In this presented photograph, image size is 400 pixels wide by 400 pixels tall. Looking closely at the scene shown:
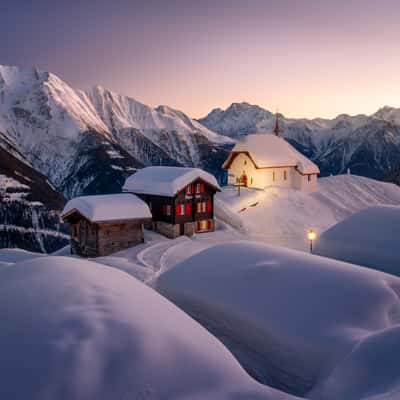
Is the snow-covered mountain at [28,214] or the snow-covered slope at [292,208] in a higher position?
the snow-covered slope at [292,208]

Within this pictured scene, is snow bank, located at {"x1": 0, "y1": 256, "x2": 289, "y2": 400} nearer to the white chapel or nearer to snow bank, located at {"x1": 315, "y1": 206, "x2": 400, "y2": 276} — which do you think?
snow bank, located at {"x1": 315, "y1": 206, "x2": 400, "y2": 276}

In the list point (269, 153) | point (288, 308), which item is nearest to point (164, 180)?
point (269, 153)

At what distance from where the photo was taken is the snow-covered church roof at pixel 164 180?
110 feet

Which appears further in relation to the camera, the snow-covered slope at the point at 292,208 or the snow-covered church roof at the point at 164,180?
the snow-covered slope at the point at 292,208

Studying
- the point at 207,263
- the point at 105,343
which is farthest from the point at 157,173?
the point at 105,343

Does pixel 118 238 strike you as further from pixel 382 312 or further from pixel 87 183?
pixel 87 183

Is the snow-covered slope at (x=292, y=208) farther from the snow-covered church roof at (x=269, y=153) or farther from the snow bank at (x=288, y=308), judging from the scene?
the snow bank at (x=288, y=308)

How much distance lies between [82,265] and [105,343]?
3265 mm

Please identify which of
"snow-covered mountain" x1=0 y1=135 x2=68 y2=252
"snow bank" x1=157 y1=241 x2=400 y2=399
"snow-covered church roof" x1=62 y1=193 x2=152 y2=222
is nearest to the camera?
"snow bank" x1=157 y1=241 x2=400 y2=399

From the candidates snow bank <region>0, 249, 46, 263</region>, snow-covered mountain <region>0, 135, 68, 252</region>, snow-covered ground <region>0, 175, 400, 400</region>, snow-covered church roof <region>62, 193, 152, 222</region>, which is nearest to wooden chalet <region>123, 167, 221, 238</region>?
snow-covered church roof <region>62, 193, 152, 222</region>

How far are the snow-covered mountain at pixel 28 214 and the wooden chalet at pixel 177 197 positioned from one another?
208 feet

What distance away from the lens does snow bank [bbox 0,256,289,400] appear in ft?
16.8

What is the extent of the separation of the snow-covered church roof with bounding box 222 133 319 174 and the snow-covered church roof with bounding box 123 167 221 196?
494 inches

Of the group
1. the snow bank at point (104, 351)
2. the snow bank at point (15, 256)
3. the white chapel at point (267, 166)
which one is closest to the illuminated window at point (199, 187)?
the white chapel at point (267, 166)
